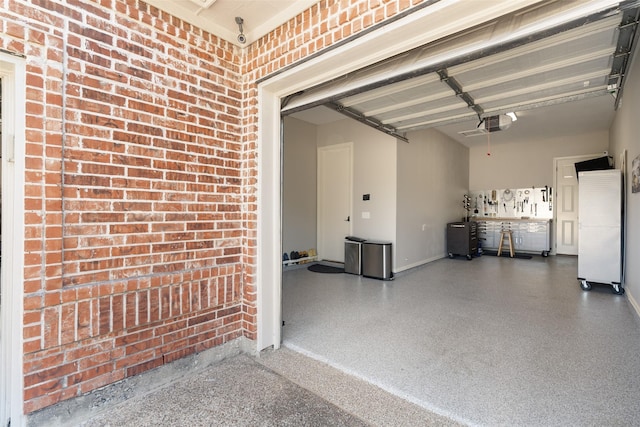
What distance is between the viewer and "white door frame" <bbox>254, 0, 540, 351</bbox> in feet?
5.85

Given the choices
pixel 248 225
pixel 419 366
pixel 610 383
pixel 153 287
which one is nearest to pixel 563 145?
pixel 610 383

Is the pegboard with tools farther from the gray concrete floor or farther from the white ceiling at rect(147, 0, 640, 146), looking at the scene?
the gray concrete floor

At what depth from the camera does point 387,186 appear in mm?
5836

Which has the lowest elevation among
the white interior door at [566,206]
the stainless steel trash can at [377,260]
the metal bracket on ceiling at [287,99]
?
the stainless steel trash can at [377,260]

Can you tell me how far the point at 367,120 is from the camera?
4.90m

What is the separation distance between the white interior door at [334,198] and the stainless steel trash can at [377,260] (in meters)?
0.87

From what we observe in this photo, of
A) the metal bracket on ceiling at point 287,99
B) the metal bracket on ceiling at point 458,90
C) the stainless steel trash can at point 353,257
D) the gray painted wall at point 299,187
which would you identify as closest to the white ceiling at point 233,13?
the metal bracket on ceiling at point 287,99

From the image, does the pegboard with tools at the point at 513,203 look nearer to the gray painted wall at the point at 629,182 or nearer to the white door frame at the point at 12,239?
the gray painted wall at the point at 629,182

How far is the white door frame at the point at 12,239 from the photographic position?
5.42ft

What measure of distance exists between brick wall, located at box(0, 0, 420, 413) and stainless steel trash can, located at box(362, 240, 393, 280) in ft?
10.5

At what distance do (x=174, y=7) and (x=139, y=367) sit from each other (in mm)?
2498

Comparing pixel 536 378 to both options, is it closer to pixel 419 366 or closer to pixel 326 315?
pixel 419 366

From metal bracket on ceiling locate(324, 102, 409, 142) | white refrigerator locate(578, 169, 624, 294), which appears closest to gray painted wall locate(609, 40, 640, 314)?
white refrigerator locate(578, 169, 624, 294)

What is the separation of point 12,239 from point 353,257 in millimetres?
4729
